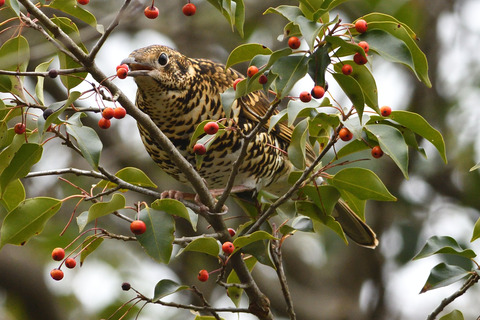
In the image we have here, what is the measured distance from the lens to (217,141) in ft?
11.0

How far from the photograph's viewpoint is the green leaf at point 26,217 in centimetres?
224

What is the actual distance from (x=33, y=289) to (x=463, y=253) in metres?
3.63

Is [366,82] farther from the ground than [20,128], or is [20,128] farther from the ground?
[366,82]

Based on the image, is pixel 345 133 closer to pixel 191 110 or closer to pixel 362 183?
pixel 362 183

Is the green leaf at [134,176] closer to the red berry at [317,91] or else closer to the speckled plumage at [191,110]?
the speckled plumage at [191,110]

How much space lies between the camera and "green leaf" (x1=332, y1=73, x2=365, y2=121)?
1983mm

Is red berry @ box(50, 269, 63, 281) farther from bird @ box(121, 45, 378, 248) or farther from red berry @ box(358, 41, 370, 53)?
red berry @ box(358, 41, 370, 53)

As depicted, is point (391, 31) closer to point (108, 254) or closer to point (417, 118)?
point (417, 118)

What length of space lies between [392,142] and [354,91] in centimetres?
20

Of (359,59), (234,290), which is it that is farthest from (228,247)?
(359,59)

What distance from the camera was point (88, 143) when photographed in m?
2.09

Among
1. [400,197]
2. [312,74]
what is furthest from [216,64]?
[400,197]

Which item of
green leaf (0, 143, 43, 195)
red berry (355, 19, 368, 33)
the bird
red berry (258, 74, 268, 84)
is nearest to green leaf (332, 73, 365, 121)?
red berry (355, 19, 368, 33)

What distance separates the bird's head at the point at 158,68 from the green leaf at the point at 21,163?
85cm
